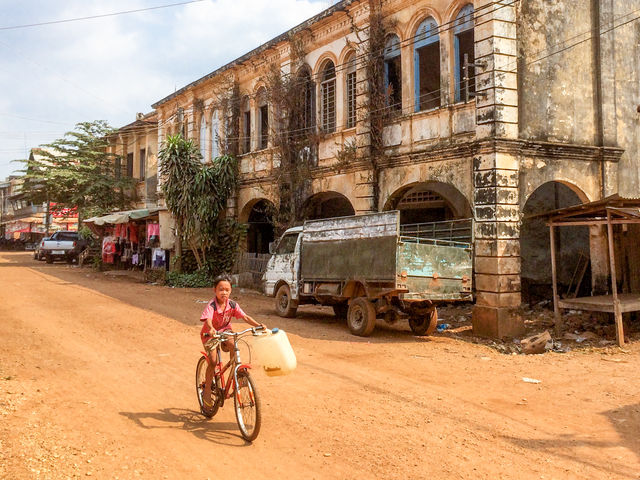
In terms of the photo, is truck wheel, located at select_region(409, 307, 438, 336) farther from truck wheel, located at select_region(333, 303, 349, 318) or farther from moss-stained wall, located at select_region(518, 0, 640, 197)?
moss-stained wall, located at select_region(518, 0, 640, 197)

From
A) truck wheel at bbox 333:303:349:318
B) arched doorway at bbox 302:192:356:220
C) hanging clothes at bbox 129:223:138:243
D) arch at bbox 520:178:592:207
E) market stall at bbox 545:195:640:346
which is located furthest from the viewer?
hanging clothes at bbox 129:223:138:243

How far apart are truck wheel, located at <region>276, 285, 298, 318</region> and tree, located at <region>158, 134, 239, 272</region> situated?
26.7 feet

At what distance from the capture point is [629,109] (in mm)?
13289

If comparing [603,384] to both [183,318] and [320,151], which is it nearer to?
[183,318]

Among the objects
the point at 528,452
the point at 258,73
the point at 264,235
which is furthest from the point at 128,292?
the point at 528,452

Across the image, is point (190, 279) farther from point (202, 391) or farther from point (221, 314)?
point (221, 314)

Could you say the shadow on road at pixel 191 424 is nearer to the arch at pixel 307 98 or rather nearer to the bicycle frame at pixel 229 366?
the bicycle frame at pixel 229 366

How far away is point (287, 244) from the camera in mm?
13117

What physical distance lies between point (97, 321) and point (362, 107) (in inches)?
330

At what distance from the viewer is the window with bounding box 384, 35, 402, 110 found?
1432cm

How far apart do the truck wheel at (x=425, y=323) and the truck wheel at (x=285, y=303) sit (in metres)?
2.85

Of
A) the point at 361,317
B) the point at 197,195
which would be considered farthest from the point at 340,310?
the point at 197,195

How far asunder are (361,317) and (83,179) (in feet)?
78.5

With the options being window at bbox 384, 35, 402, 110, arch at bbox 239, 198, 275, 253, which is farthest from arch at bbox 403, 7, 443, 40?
arch at bbox 239, 198, 275, 253
